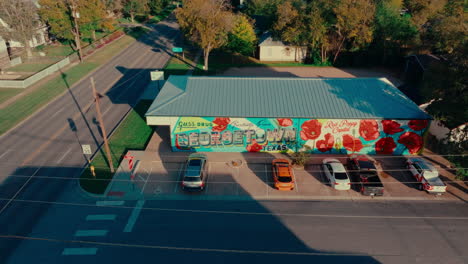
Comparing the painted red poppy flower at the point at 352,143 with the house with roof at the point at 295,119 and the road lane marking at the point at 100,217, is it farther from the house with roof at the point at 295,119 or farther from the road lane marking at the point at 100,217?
the road lane marking at the point at 100,217

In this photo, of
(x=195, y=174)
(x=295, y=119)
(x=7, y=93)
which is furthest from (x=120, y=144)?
(x=7, y=93)

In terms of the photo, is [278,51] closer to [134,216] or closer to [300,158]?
[300,158]

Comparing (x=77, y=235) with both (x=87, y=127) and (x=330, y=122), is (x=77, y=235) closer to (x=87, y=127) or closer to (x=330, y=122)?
(x=87, y=127)

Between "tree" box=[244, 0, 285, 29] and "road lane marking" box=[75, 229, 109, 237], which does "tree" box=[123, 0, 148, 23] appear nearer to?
"tree" box=[244, 0, 285, 29]

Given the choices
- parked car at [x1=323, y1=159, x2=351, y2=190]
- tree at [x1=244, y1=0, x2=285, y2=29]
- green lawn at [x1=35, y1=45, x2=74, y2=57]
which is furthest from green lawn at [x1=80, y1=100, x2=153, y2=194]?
tree at [x1=244, y1=0, x2=285, y2=29]

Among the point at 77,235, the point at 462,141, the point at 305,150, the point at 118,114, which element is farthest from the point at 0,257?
the point at 462,141
